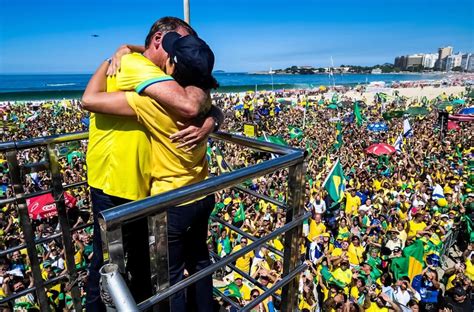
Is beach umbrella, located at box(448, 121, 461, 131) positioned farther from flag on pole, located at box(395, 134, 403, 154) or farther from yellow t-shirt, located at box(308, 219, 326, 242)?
yellow t-shirt, located at box(308, 219, 326, 242)

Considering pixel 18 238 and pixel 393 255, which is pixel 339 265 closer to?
pixel 393 255

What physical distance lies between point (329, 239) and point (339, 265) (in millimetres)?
1160

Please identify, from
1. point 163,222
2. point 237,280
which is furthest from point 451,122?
point 163,222

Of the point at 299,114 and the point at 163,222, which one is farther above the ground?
the point at 163,222

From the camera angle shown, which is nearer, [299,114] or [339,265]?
[339,265]

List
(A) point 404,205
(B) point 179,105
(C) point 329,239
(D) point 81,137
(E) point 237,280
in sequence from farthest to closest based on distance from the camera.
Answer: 1. (A) point 404,205
2. (C) point 329,239
3. (E) point 237,280
4. (D) point 81,137
5. (B) point 179,105

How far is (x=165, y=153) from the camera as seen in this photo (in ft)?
5.36

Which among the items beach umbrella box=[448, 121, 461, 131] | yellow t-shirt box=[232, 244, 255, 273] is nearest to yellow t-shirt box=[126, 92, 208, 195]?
yellow t-shirt box=[232, 244, 255, 273]

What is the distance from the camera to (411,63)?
197m

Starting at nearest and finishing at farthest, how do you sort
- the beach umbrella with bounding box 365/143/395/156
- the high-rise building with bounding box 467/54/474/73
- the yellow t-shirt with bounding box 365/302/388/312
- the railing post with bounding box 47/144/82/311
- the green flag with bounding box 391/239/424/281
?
the railing post with bounding box 47/144/82/311 → the yellow t-shirt with bounding box 365/302/388/312 → the green flag with bounding box 391/239/424/281 → the beach umbrella with bounding box 365/143/395/156 → the high-rise building with bounding box 467/54/474/73

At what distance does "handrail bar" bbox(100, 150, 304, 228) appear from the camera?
0.98 m

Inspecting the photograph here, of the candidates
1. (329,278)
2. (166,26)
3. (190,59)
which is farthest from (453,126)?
(190,59)

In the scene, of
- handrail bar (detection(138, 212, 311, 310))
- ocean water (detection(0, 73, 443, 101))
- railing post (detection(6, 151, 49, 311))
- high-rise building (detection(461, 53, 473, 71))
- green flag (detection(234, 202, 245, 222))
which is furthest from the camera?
high-rise building (detection(461, 53, 473, 71))

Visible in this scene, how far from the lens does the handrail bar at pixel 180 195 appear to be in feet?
3.22
